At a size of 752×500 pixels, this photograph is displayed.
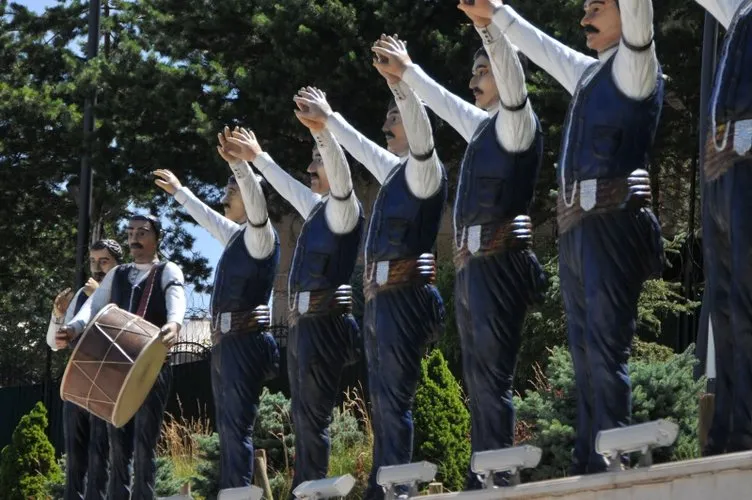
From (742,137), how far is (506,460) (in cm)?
178

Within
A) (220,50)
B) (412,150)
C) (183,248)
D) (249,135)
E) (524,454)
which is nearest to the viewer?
(524,454)

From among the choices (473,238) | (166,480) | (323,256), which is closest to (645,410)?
(473,238)

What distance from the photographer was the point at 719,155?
22.9 ft

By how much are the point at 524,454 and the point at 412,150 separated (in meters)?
2.30

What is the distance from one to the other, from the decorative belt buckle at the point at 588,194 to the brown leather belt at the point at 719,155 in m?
0.68

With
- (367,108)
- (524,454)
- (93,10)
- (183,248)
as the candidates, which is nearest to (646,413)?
(524,454)

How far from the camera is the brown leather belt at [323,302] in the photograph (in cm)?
964

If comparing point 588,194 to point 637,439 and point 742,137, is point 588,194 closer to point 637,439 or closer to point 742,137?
point 742,137

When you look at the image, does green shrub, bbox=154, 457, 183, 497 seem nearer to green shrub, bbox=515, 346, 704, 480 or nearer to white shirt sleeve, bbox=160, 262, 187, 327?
white shirt sleeve, bbox=160, 262, 187, 327

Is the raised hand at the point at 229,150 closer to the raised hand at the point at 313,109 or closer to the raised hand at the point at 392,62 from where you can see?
the raised hand at the point at 313,109

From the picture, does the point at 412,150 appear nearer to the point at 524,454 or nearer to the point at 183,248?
the point at 524,454

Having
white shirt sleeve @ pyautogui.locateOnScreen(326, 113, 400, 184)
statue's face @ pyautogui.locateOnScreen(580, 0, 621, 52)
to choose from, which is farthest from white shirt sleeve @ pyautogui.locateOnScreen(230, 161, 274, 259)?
statue's face @ pyautogui.locateOnScreen(580, 0, 621, 52)

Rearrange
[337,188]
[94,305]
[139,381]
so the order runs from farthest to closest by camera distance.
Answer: [94,305]
[139,381]
[337,188]

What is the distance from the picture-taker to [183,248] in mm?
24328
